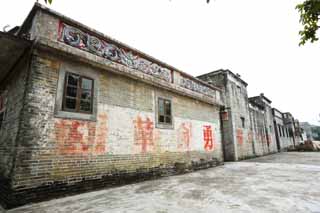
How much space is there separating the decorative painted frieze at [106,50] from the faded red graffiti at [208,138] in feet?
12.7

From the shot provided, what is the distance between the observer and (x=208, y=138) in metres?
9.54

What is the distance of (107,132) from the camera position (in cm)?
540

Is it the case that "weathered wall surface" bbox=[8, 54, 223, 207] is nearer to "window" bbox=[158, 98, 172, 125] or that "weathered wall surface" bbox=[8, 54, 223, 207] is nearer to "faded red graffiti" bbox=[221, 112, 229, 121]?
"window" bbox=[158, 98, 172, 125]

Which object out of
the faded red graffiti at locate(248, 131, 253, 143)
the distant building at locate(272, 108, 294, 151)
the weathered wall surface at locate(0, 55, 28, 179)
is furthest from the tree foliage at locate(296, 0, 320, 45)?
the distant building at locate(272, 108, 294, 151)

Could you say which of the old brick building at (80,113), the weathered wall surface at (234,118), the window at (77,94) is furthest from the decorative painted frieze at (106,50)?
the weathered wall surface at (234,118)

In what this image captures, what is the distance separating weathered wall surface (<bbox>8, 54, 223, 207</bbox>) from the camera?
4020 millimetres

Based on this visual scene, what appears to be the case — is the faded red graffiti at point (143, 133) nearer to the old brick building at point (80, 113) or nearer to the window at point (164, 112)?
the old brick building at point (80, 113)

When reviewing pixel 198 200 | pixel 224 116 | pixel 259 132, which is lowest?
pixel 198 200

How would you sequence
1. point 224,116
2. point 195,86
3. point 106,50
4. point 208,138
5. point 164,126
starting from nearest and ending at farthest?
point 106,50, point 164,126, point 195,86, point 208,138, point 224,116

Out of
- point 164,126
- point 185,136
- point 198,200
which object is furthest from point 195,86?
point 198,200

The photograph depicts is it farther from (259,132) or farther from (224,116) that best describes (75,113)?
(259,132)

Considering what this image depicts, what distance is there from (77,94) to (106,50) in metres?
1.73

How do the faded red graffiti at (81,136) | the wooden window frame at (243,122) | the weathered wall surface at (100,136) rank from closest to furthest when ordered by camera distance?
the weathered wall surface at (100,136) → the faded red graffiti at (81,136) → the wooden window frame at (243,122)

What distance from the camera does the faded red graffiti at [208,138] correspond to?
9.30m
